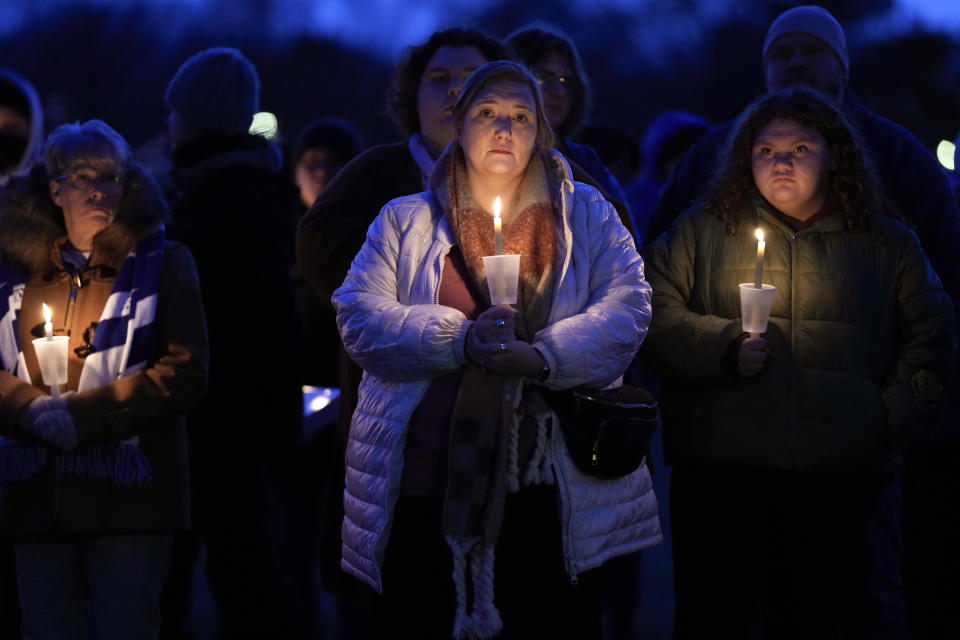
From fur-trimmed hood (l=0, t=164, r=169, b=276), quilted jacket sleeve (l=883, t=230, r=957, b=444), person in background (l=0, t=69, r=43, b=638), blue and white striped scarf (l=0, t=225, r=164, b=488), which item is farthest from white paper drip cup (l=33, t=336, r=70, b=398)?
quilted jacket sleeve (l=883, t=230, r=957, b=444)

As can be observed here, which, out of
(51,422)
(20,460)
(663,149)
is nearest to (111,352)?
A: (51,422)

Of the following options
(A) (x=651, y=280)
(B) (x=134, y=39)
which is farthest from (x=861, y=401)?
(B) (x=134, y=39)

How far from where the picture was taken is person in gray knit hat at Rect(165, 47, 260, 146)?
4.89 metres

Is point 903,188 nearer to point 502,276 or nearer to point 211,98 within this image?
point 502,276

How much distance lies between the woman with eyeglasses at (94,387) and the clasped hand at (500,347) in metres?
1.25

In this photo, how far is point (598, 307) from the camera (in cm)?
334

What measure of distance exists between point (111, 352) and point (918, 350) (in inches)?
97.9

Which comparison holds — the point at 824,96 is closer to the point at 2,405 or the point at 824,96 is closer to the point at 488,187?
the point at 488,187

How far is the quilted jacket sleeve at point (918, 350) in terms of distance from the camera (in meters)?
3.83

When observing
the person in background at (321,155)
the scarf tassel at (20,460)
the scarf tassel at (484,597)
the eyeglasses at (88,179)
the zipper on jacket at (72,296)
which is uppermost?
the person in background at (321,155)

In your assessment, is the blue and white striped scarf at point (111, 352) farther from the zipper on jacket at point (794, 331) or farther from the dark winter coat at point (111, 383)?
the zipper on jacket at point (794, 331)

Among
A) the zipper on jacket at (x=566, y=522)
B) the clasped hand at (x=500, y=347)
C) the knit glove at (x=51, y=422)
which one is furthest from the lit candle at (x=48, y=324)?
the zipper on jacket at (x=566, y=522)

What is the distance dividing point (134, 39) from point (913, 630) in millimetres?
10779

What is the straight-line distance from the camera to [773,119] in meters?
4.04
